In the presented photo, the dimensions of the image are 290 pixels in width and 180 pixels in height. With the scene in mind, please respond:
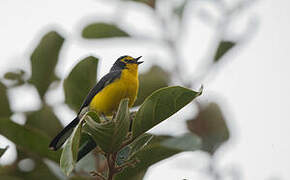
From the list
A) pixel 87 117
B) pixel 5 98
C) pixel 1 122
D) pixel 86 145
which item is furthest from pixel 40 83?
pixel 87 117

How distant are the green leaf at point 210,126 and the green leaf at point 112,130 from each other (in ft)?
4.59

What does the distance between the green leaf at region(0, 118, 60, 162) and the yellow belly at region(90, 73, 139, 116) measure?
2.43ft

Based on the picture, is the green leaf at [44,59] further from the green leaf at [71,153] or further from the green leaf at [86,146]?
the green leaf at [71,153]

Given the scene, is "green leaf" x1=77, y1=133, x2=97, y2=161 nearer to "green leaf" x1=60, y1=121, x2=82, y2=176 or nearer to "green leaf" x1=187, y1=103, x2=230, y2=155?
"green leaf" x1=60, y1=121, x2=82, y2=176

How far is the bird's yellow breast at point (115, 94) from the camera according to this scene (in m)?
3.59

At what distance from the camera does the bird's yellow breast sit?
3590 millimetres

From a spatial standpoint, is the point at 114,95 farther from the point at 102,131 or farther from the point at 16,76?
the point at 102,131

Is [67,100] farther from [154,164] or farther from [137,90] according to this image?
[154,164]

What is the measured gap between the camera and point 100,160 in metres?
3.23

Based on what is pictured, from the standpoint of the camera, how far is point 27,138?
2.81 meters

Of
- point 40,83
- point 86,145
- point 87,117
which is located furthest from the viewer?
point 40,83

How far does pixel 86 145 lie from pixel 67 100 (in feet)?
3.17

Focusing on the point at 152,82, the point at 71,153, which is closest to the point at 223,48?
the point at 152,82

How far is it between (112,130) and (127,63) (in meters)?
2.35
